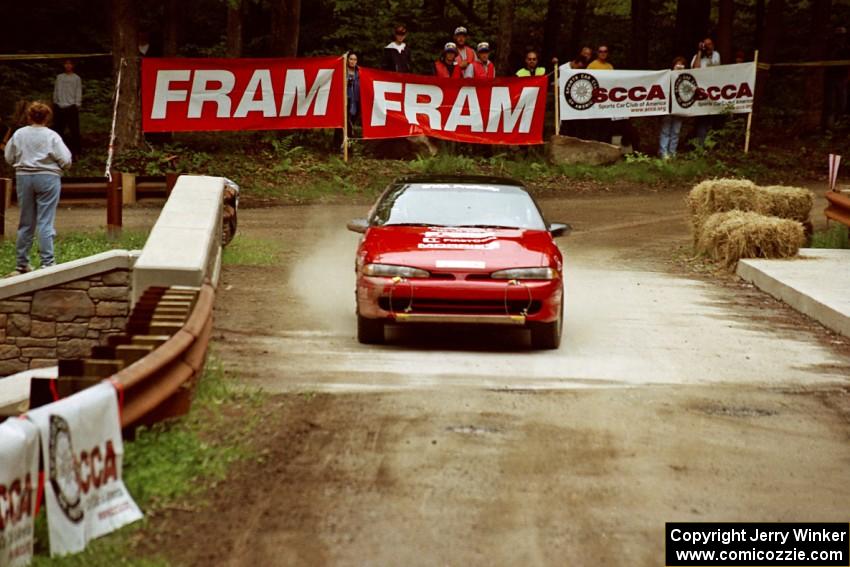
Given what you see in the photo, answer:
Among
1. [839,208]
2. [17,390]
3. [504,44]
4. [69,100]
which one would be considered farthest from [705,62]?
[17,390]

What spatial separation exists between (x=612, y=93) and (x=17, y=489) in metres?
22.1

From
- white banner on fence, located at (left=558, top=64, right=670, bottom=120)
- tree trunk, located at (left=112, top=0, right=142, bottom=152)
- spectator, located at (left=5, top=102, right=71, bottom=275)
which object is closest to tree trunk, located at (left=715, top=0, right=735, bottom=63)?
white banner on fence, located at (left=558, top=64, right=670, bottom=120)

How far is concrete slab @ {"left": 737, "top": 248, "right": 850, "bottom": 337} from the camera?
1259 centimetres

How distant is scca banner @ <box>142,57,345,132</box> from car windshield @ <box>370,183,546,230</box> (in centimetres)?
1182

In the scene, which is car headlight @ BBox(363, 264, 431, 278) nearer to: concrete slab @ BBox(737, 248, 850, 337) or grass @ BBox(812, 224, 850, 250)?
concrete slab @ BBox(737, 248, 850, 337)

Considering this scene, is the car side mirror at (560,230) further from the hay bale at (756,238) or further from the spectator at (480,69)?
the spectator at (480,69)

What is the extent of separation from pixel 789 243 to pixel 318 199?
947cm

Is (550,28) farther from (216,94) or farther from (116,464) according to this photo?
(116,464)

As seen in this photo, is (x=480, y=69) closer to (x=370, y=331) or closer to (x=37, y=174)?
(x=37, y=174)

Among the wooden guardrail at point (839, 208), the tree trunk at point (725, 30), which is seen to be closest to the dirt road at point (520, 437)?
the wooden guardrail at point (839, 208)

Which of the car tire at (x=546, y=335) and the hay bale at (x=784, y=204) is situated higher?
the hay bale at (x=784, y=204)

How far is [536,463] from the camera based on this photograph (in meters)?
7.17

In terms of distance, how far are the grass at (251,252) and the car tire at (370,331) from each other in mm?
5029

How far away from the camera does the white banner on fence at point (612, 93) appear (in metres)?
26.2
